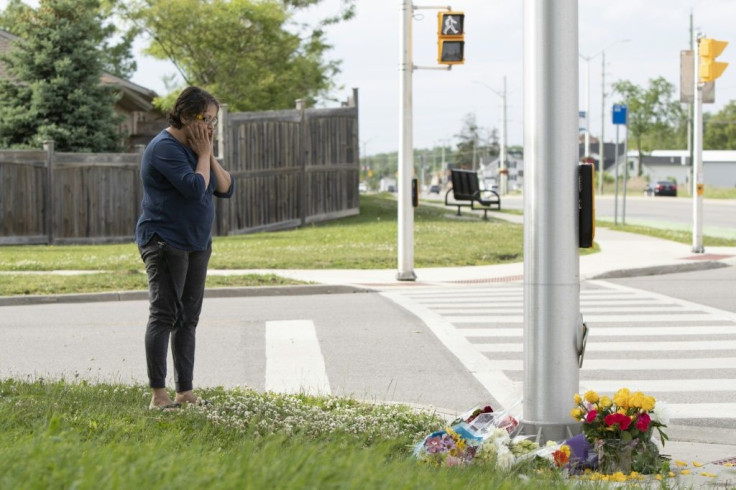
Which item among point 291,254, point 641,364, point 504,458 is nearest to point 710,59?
→ point 291,254

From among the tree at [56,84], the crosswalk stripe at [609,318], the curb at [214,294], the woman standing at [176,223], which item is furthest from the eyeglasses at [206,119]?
the tree at [56,84]

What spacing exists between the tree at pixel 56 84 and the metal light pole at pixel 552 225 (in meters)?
23.9

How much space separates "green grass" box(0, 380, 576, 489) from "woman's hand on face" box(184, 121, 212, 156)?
1558mm

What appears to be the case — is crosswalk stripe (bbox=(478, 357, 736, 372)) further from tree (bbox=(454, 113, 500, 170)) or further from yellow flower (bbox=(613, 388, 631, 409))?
tree (bbox=(454, 113, 500, 170))

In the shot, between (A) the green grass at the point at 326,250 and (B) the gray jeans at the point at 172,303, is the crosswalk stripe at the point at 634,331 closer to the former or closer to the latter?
(B) the gray jeans at the point at 172,303

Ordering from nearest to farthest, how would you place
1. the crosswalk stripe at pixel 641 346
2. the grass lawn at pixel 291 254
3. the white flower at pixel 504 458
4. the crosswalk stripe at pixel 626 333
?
the white flower at pixel 504 458, the crosswalk stripe at pixel 626 333, the crosswalk stripe at pixel 641 346, the grass lawn at pixel 291 254

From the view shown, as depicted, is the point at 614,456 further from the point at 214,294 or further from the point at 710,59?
the point at 710,59

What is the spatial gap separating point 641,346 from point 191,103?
17.7 ft

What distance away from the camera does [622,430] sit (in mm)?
5523

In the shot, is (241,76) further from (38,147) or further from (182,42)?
(38,147)

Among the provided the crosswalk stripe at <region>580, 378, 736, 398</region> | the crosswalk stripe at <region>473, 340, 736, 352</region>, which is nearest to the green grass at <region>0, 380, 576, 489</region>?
the crosswalk stripe at <region>580, 378, 736, 398</region>

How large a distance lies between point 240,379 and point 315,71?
31.7 meters

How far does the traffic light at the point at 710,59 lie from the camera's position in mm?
19194

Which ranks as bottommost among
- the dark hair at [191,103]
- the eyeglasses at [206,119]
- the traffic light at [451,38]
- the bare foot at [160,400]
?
the bare foot at [160,400]
